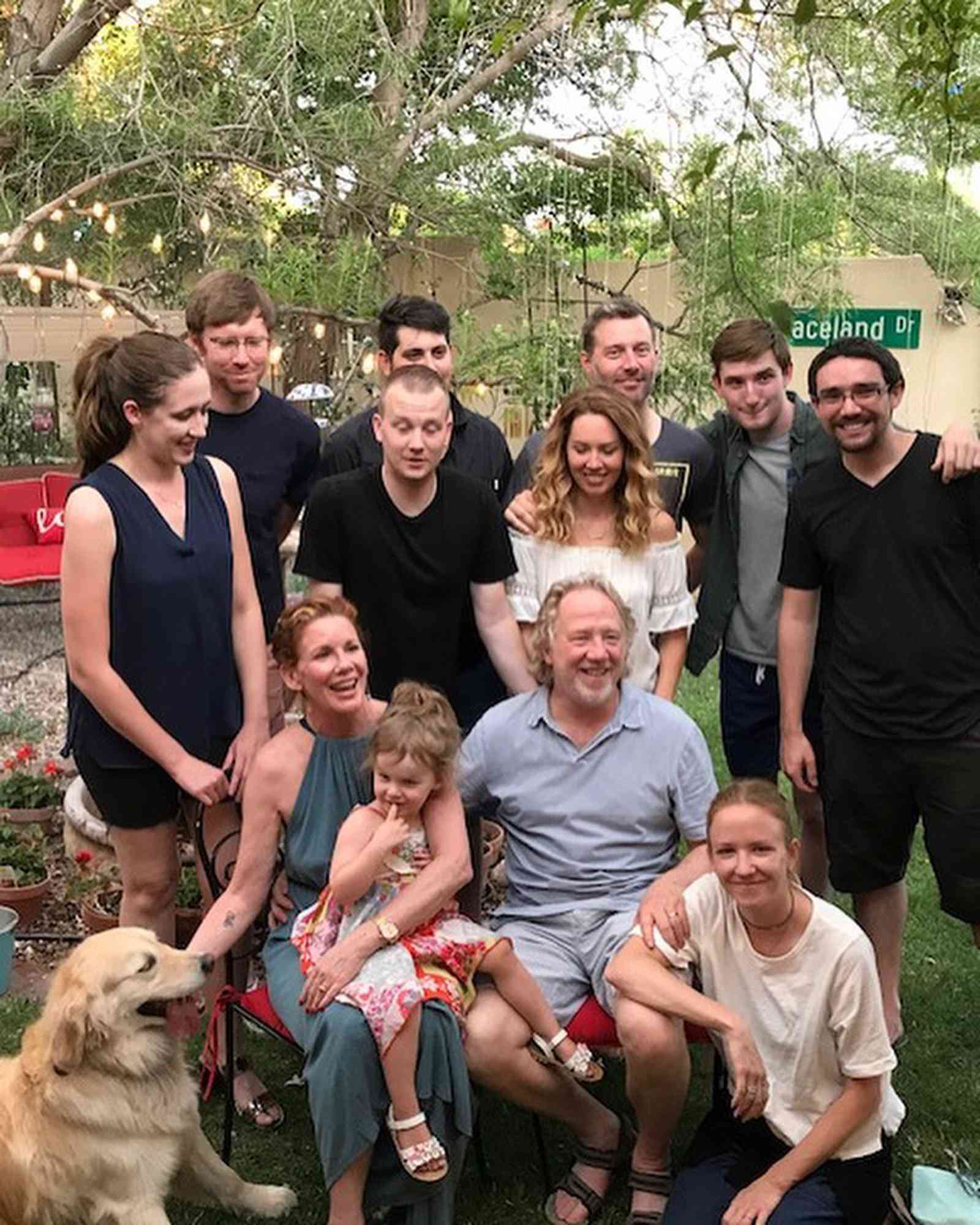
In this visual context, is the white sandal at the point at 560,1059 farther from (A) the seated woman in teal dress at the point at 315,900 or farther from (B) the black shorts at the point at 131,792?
(B) the black shorts at the point at 131,792

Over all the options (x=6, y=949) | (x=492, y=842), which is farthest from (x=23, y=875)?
(x=492, y=842)

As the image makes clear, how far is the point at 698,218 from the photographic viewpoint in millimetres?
6250

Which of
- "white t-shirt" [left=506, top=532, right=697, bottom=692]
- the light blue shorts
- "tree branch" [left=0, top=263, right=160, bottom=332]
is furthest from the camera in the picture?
"tree branch" [left=0, top=263, right=160, bottom=332]

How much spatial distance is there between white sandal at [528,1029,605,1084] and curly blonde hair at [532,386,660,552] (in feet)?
3.64

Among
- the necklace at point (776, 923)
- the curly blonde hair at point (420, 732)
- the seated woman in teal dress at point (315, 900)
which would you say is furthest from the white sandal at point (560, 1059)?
the curly blonde hair at point (420, 732)

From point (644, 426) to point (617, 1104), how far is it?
5.38ft

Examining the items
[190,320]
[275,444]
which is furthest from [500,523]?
[190,320]

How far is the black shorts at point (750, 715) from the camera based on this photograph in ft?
12.2

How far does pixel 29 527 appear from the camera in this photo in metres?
6.50

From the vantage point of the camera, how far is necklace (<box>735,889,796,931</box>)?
2402 millimetres

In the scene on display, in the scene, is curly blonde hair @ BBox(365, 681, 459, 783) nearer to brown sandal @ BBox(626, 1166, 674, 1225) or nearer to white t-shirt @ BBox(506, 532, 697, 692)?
white t-shirt @ BBox(506, 532, 697, 692)

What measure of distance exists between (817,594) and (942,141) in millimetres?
2920

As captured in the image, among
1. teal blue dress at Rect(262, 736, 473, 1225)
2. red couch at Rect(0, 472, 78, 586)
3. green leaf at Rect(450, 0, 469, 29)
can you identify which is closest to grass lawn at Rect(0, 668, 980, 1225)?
teal blue dress at Rect(262, 736, 473, 1225)

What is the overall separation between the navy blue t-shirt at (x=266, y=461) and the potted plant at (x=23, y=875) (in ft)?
4.36
